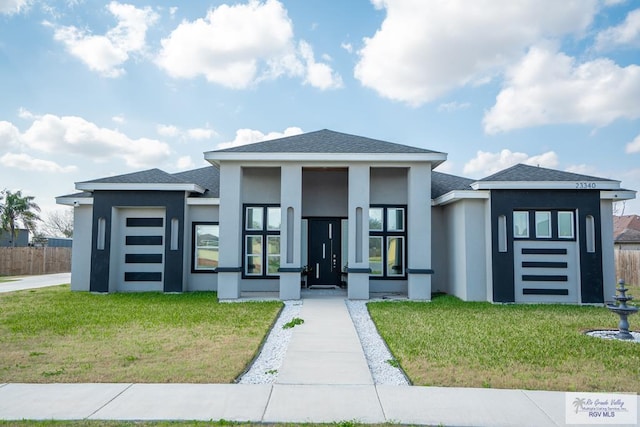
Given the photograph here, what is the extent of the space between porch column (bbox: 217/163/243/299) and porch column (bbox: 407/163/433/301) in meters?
5.02

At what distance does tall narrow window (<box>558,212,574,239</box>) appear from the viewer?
471 inches

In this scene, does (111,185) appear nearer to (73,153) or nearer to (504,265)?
(504,265)

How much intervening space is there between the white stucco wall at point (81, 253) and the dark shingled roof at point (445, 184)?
467 inches

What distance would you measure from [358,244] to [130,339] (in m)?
6.67

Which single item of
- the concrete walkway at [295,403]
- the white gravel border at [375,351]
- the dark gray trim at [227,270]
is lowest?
the white gravel border at [375,351]

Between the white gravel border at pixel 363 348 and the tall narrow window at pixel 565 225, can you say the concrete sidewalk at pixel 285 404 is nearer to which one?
the white gravel border at pixel 363 348

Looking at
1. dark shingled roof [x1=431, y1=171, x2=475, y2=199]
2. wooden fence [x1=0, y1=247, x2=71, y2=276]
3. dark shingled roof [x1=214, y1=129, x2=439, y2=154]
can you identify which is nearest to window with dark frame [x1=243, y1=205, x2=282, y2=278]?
dark shingled roof [x1=214, y1=129, x2=439, y2=154]

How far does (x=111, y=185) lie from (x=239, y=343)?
9023 mm

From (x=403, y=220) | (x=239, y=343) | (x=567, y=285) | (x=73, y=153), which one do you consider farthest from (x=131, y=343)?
(x=73, y=153)

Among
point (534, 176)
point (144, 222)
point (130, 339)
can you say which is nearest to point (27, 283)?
point (144, 222)

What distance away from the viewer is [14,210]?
30422 mm

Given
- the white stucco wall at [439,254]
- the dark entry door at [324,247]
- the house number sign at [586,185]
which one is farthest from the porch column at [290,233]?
the house number sign at [586,185]

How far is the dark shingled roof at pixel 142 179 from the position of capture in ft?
44.5

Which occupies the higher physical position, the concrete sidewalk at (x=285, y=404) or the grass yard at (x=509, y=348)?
the grass yard at (x=509, y=348)
